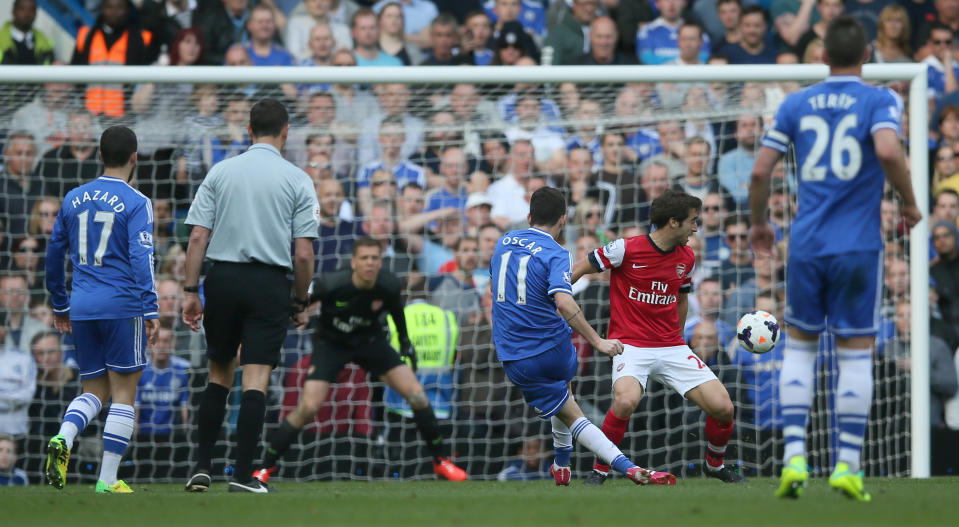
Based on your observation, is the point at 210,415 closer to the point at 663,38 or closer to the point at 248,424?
the point at 248,424

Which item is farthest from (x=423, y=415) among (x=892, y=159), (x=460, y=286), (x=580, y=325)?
(x=892, y=159)

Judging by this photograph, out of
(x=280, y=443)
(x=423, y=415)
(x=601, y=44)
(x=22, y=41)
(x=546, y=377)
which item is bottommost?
(x=280, y=443)

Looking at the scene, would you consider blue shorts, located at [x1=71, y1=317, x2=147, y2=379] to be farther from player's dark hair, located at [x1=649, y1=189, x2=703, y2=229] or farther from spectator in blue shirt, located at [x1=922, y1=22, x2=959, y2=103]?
spectator in blue shirt, located at [x1=922, y1=22, x2=959, y2=103]

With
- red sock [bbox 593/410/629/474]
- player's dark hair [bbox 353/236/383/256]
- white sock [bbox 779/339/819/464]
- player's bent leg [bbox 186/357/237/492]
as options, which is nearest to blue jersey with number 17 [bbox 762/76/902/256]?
white sock [bbox 779/339/819/464]

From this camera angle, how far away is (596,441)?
687cm

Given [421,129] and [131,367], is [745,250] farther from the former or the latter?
[131,367]

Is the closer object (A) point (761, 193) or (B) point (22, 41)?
(A) point (761, 193)

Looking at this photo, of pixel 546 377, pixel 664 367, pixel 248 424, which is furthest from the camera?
pixel 664 367

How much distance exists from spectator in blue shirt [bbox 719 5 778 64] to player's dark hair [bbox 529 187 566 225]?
5500mm

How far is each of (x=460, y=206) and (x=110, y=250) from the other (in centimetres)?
430

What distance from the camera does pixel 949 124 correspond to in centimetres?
1111

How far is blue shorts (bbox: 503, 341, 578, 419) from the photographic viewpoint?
7.03m

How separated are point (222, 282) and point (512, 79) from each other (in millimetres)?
3675

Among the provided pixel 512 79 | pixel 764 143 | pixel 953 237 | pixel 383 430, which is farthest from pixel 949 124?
pixel 764 143
